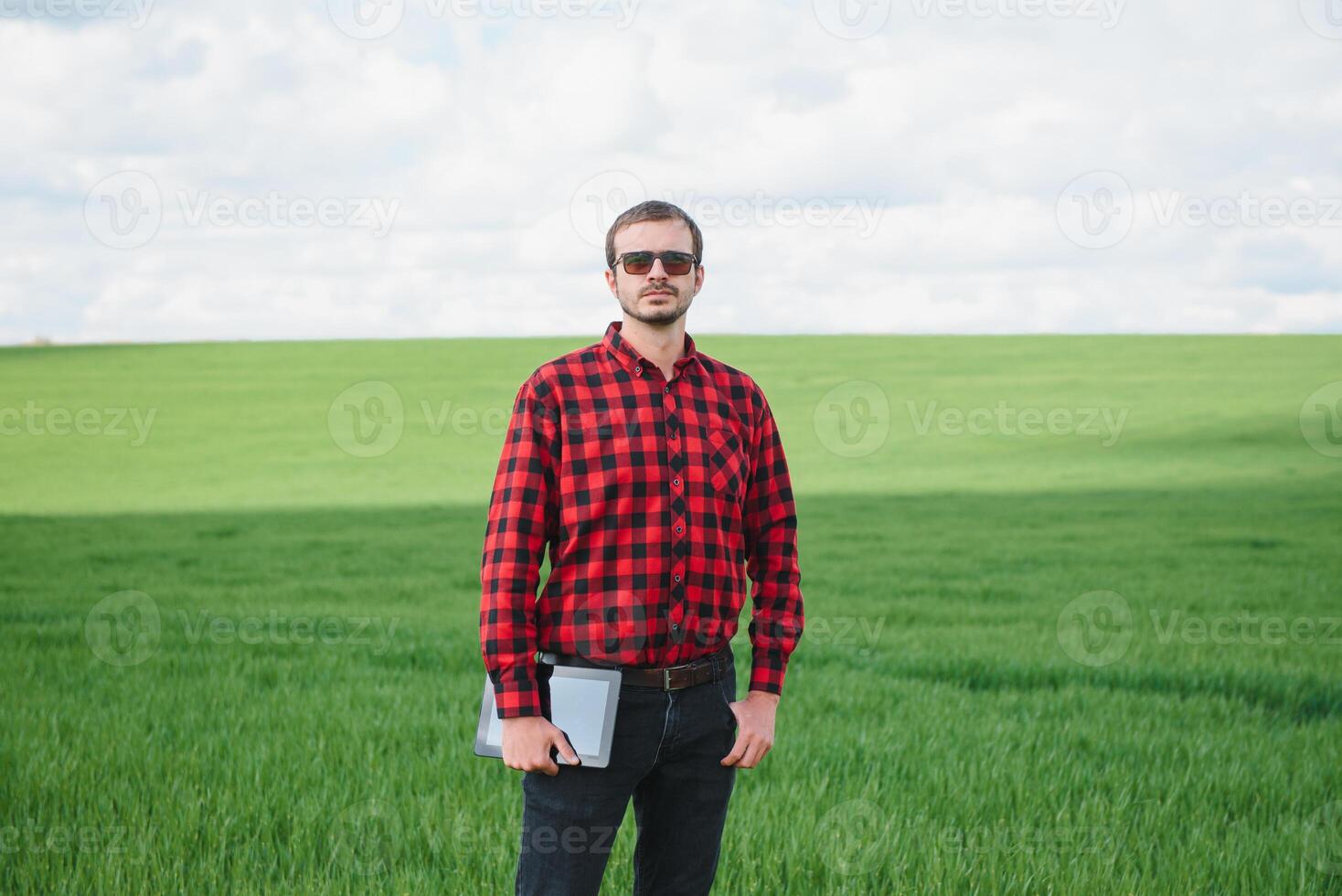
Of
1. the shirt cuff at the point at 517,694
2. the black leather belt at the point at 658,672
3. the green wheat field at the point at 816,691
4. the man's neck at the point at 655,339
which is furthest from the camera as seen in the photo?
the green wheat field at the point at 816,691

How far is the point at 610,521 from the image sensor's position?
10.1 ft

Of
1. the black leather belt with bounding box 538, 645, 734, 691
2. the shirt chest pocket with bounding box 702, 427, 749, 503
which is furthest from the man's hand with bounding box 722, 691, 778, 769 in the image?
the shirt chest pocket with bounding box 702, 427, 749, 503

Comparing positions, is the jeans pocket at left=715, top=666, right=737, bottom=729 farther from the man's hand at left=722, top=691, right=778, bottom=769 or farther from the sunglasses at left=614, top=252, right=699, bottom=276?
the sunglasses at left=614, top=252, right=699, bottom=276

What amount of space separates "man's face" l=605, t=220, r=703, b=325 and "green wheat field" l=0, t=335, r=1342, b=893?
8.36 ft

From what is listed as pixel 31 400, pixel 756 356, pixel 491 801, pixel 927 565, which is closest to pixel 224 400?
pixel 31 400

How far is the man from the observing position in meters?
3.02

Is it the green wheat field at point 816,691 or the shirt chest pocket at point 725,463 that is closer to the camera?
the shirt chest pocket at point 725,463

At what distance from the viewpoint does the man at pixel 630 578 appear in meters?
3.02

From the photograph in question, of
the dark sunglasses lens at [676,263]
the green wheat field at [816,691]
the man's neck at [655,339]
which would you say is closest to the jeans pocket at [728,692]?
the man's neck at [655,339]

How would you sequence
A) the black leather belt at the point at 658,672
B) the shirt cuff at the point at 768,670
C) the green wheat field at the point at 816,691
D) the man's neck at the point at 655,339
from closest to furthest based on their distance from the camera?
the black leather belt at the point at 658,672 → the man's neck at the point at 655,339 → the shirt cuff at the point at 768,670 → the green wheat field at the point at 816,691

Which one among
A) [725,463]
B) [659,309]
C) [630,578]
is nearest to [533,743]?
[630,578]

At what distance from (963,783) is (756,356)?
139 feet

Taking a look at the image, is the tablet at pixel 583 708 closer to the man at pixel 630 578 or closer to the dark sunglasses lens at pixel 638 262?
the man at pixel 630 578

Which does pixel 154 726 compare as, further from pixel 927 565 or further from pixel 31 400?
pixel 31 400
